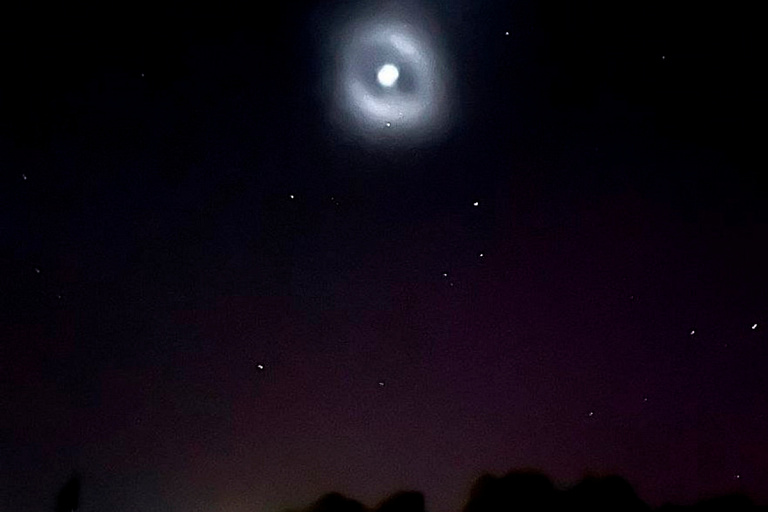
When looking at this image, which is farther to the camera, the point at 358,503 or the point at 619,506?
the point at 358,503

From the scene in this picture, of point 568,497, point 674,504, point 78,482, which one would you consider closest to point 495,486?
point 568,497

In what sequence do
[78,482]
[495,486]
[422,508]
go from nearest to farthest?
[78,482]
[422,508]
[495,486]

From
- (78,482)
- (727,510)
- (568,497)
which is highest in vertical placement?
(78,482)

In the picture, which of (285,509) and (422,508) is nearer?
(422,508)

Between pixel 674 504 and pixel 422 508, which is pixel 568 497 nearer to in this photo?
pixel 674 504

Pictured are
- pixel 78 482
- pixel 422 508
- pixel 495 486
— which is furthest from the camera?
pixel 495 486

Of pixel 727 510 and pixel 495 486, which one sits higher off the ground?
pixel 495 486

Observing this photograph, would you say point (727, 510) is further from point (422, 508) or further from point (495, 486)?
point (422, 508)

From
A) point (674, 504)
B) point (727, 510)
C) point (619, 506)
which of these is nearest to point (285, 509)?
point (619, 506)

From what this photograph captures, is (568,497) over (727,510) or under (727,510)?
over
